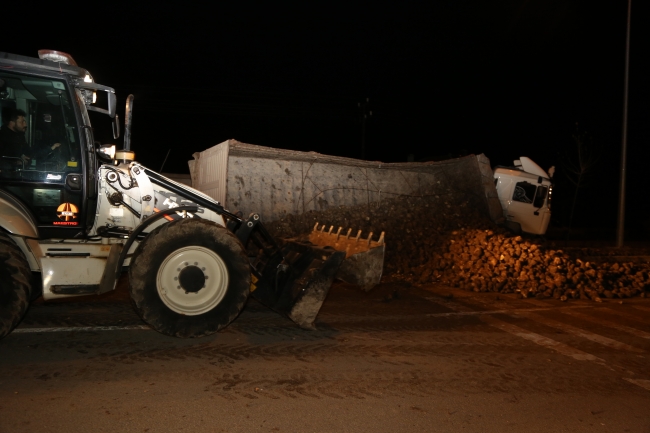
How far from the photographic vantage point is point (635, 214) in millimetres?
39062

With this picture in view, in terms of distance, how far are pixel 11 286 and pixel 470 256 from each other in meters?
8.94

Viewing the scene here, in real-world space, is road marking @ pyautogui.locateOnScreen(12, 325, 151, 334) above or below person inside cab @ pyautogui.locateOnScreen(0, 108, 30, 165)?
below

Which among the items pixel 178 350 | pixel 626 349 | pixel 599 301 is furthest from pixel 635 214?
pixel 178 350

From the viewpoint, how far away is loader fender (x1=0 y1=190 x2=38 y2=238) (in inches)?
222

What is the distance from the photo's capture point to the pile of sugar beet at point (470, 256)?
10961mm

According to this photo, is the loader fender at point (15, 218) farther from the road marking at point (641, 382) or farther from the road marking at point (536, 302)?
the road marking at point (536, 302)

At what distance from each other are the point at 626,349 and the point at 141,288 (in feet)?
19.6

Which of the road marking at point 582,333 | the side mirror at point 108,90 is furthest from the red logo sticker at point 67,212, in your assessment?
the road marking at point 582,333

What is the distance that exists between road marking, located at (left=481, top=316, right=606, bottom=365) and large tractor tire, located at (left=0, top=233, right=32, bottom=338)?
6.02 meters

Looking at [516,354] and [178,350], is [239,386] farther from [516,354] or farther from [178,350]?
[516,354]

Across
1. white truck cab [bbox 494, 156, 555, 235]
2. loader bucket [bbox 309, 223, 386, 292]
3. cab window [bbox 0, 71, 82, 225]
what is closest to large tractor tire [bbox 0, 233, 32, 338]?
cab window [bbox 0, 71, 82, 225]

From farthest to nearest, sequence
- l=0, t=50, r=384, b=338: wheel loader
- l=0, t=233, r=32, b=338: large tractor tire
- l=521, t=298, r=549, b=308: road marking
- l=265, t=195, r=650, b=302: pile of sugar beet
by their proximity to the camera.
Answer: l=265, t=195, r=650, b=302: pile of sugar beet → l=521, t=298, r=549, b=308: road marking → l=0, t=50, r=384, b=338: wheel loader → l=0, t=233, r=32, b=338: large tractor tire

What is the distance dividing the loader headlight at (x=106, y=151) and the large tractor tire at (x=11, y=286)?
4.42ft

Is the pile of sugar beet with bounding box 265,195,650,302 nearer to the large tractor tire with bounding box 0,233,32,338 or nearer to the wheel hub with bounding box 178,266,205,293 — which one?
the wheel hub with bounding box 178,266,205,293
